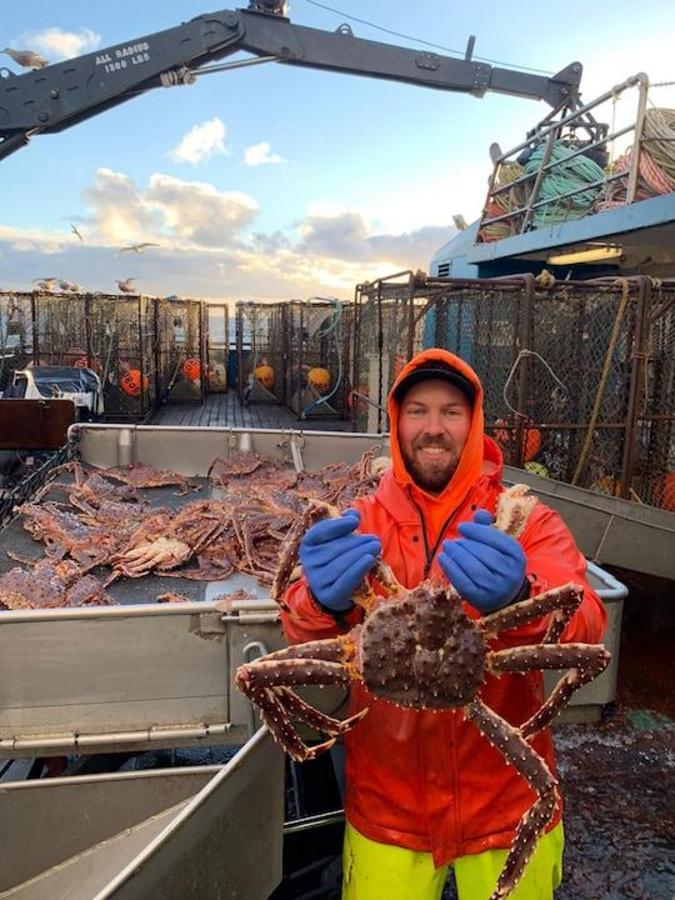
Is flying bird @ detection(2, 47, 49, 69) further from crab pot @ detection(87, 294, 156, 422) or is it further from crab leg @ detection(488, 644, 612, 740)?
crab leg @ detection(488, 644, 612, 740)

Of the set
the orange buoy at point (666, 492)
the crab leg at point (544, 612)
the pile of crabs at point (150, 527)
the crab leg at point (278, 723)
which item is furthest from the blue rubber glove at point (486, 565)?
the orange buoy at point (666, 492)

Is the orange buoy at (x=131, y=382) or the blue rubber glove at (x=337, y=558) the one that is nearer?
the blue rubber glove at (x=337, y=558)

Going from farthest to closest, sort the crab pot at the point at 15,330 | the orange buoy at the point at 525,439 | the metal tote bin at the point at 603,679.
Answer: the crab pot at the point at 15,330 → the orange buoy at the point at 525,439 → the metal tote bin at the point at 603,679

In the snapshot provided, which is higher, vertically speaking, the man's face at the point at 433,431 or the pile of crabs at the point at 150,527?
the man's face at the point at 433,431

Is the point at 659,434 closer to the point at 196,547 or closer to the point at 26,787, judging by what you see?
the point at 196,547

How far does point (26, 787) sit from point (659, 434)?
6650 mm

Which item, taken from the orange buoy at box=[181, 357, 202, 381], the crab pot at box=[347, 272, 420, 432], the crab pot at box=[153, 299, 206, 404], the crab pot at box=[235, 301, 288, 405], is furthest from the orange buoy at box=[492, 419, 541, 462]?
the orange buoy at box=[181, 357, 202, 381]

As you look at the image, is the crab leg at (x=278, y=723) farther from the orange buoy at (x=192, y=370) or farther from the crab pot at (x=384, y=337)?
the orange buoy at (x=192, y=370)

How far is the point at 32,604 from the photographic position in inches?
125

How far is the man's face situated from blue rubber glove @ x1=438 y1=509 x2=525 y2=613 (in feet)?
1.17

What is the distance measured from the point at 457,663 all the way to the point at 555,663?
0.96 feet

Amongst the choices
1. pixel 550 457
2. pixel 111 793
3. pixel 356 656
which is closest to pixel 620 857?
pixel 356 656

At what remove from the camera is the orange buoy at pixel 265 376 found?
18.1 m

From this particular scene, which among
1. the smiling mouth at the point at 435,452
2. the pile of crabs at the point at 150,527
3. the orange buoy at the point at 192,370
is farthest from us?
the orange buoy at the point at 192,370
